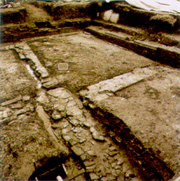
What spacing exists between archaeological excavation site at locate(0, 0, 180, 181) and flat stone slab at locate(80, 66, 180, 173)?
10mm

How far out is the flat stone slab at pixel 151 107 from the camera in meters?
1.33

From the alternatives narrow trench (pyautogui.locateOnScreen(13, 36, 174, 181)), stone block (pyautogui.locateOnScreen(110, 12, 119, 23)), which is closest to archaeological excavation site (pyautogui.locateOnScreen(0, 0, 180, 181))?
narrow trench (pyautogui.locateOnScreen(13, 36, 174, 181))

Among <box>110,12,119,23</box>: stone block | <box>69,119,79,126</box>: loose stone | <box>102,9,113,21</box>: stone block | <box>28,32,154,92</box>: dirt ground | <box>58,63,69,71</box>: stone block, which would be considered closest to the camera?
<box>69,119,79,126</box>: loose stone

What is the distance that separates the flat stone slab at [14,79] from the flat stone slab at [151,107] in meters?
0.98

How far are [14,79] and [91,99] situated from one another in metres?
1.50

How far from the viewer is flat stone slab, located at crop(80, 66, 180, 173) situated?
52.3 inches

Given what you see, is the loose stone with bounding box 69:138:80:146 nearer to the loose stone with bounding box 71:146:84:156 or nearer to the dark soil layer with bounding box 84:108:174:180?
the loose stone with bounding box 71:146:84:156

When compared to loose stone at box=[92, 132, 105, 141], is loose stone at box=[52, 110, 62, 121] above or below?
above

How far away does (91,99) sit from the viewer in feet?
6.30

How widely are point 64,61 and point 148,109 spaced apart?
200 cm

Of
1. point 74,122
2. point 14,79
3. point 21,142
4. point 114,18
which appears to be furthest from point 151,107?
point 114,18

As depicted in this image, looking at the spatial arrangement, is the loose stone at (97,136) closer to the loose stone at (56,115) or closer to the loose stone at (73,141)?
the loose stone at (73,141)

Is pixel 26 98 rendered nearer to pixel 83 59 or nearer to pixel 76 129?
pixel 76 129

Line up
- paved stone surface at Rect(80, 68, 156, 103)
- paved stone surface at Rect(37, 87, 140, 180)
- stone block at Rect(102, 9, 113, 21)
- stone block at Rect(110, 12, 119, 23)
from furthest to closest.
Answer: stone block at Rect(102, 9, 113, 21), stone block at Rect(110, 12, 119, 23), paved stone surface at Rect(80, 68, 156, 103), paved stone surface at Rect(37, 87, 140, 180)
